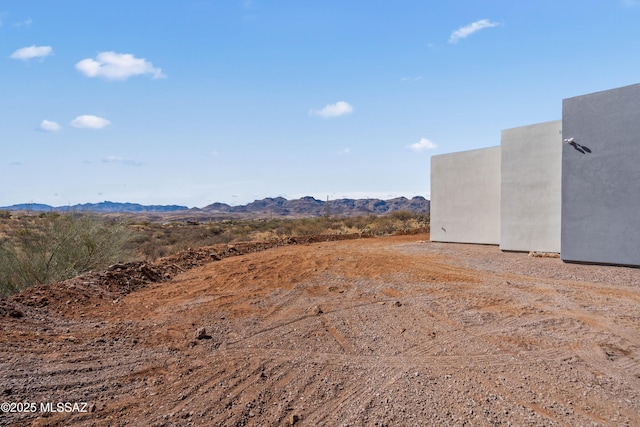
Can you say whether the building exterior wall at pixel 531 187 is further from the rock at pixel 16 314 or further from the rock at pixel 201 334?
the rock at pixel 16 314

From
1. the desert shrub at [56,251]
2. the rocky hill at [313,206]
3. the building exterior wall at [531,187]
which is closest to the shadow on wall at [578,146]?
the building exterior wall at [531,187]

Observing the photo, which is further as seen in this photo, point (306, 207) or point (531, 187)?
point (306, 207)

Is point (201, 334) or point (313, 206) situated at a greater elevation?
point (313, 206)

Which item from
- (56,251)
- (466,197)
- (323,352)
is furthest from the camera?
(466,197)

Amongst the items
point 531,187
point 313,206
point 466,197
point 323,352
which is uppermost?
point 313,206

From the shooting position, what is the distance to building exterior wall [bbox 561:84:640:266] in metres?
10.9

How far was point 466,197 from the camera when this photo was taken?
17.6 meters

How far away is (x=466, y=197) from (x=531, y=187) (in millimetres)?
3552

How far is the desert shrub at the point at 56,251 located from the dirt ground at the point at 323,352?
1698mm

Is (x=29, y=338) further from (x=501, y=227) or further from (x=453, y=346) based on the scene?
(x=501, y=227)

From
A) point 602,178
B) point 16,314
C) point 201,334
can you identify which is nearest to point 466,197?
point 602,178

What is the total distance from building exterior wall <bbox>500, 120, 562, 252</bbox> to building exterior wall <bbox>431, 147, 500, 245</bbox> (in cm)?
159

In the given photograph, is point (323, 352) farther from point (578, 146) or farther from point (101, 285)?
point (578, 146)

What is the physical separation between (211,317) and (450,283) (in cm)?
561
